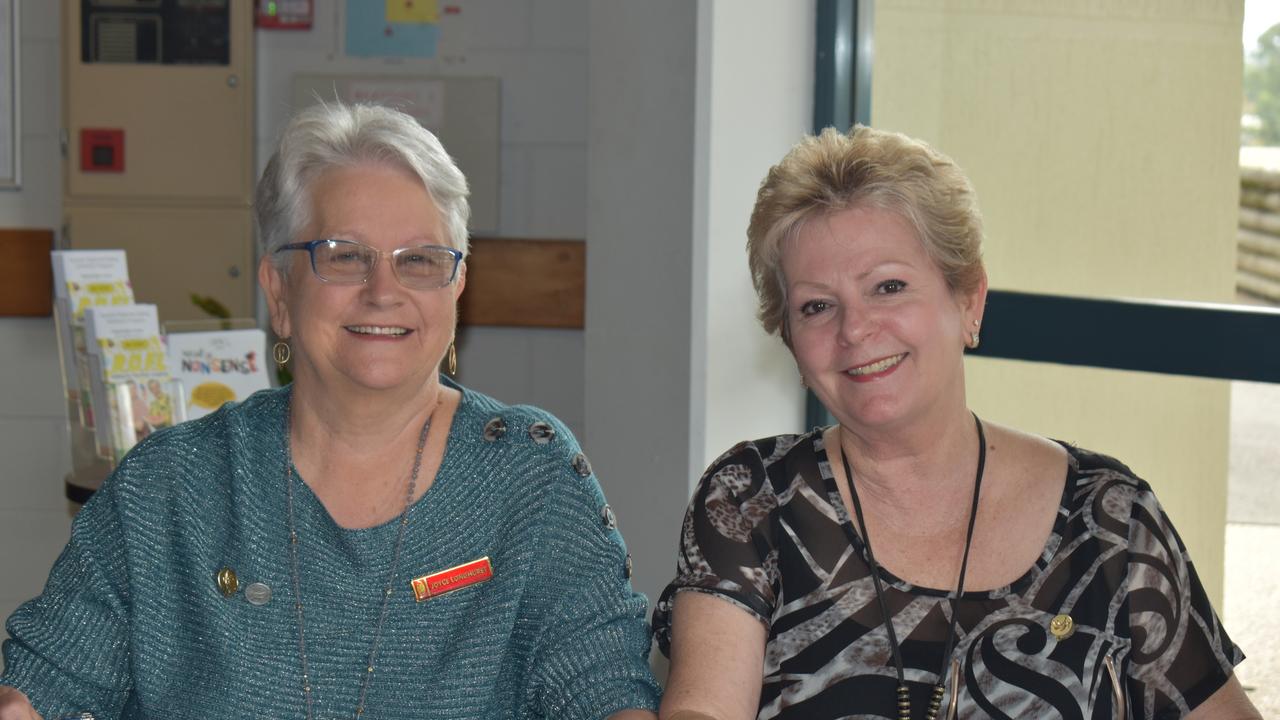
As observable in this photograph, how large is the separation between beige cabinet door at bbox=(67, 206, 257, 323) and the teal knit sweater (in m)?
2.41

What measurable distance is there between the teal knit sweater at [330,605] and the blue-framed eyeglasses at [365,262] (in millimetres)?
235

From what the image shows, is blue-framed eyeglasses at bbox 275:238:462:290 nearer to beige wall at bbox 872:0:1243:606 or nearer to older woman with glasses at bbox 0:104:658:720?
older woman with glasses at bbox 0:104:658:720

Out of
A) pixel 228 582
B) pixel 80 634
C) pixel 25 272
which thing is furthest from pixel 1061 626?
pixel 25 272

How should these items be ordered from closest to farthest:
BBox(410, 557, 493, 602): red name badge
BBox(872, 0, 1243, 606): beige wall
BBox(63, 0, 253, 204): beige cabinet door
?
BBox(410, 557, 493, 602): red name badge
BBox(872, 0, 1243, 606): beige wall
BBox(63, 0, 253, 204): beige cabinet door

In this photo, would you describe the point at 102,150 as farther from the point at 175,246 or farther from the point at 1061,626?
Answer: the point at 1061,626

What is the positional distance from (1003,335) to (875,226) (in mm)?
1513

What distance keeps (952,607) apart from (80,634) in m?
1.06

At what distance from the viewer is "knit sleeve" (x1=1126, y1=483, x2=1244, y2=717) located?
1.57 metres

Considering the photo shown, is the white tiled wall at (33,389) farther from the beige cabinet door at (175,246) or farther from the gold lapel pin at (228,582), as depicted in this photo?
the gold lapel pin at (228,582)

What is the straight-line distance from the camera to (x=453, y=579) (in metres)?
1.68

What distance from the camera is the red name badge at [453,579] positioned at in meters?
1.67

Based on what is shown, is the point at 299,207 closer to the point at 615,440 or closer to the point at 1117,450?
the point at 615,440

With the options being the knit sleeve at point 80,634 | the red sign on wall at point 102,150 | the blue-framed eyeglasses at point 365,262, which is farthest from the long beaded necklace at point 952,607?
the red sign on wall at point 102,150

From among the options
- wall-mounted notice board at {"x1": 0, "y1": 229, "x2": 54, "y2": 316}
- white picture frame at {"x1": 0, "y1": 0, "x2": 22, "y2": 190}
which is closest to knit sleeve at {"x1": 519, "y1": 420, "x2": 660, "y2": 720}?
wall-mounted notice board at {"x1": 0, "y1": 229, "x2": 54, "y2": 316}
